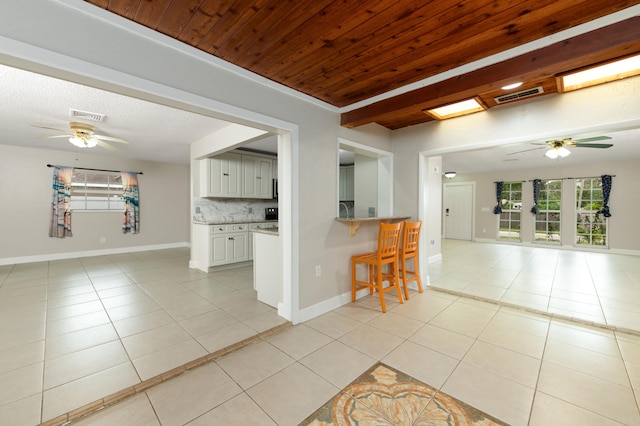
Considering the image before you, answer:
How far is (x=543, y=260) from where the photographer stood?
5.58 meters

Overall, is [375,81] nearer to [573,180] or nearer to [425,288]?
[425,288]

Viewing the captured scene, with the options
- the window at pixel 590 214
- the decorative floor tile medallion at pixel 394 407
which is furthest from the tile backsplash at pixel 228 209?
the window at pixel 590 214

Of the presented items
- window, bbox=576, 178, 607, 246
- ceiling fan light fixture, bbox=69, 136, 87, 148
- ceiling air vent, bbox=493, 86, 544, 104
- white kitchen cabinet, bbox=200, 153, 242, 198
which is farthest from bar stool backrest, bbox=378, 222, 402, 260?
window, bbox=576, 178, 607, 246

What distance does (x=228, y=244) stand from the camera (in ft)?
15.9

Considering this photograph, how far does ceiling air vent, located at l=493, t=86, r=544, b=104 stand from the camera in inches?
98.0

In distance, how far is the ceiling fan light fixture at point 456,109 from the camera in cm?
288

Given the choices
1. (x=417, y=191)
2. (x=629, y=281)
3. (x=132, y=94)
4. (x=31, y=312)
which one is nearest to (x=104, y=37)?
(x=132, y=94)

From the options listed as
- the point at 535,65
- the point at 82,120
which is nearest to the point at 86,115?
the point at 82,120

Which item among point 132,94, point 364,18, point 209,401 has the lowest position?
point 209,401

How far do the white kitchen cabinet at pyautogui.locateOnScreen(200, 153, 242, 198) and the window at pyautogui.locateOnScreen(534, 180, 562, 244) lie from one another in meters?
8.23

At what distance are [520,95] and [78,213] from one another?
8.20 metres

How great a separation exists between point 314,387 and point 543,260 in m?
6.17

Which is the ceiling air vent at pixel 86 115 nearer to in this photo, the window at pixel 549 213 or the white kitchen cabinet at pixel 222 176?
the white kitchen cabinet at pixel 222 176

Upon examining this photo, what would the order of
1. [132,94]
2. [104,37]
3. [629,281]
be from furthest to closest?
[629,281], [132,94], [104,37]
